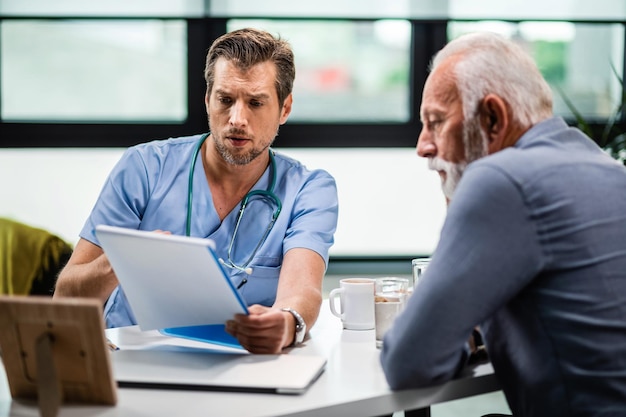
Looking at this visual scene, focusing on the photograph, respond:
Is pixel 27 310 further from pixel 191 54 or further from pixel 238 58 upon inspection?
pixel 191 54

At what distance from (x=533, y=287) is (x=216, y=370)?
0.54 m

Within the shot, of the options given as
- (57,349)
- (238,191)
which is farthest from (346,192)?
(57,349)

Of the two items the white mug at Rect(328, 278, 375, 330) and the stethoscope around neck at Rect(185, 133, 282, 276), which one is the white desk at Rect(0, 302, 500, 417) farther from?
the stethoscope around neck at Rect(185, 133, 282, 276)

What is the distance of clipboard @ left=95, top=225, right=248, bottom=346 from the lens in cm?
129

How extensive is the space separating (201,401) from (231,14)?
109 inches

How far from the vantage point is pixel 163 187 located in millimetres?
2012

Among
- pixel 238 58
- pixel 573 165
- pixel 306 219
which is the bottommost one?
pixel 306 219

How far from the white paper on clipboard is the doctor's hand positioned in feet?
0.10

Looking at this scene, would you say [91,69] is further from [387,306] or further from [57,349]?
[57,349]

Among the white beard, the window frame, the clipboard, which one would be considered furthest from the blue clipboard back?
the window frame

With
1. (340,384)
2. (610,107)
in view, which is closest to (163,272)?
(340,384)

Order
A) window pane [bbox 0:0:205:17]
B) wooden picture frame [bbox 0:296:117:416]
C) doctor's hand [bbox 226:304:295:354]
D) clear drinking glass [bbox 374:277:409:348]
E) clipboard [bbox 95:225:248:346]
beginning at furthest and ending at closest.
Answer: window pane [bbox 0:0:205:17]
clear drinking glass [bbox 374:277:409:348]
doctor's hand [bbox 226:304:295:354]
clipboard [bbox 95:225:248:346]
wooden picture frame [bbox 0:296:117:416]

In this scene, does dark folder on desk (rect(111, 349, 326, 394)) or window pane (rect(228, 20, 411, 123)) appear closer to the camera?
dark folder on desk (rect(111, 349, 326, 394))

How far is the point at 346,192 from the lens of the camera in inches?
153
